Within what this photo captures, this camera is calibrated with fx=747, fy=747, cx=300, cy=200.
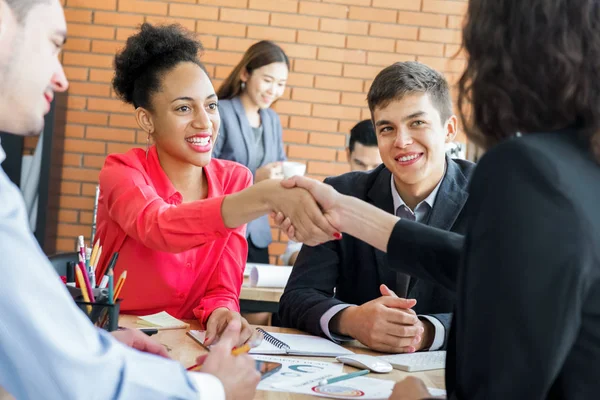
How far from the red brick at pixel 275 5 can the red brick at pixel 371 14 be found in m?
0.40

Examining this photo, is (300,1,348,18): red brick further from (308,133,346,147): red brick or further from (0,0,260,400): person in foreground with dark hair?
(0,0,260,400): person in foreground with dark hair

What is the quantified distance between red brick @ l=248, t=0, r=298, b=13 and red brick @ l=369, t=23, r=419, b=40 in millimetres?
557

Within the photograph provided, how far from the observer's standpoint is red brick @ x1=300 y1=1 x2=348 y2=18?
16.3 feet

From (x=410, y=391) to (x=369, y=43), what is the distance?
159 inches

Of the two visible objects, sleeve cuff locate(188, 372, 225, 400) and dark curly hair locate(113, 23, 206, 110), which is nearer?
sleeve cuff locate(188, 372, 225, 400)

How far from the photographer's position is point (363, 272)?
7.29 ft

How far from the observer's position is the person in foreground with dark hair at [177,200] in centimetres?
200

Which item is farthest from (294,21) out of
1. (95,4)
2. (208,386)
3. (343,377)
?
(208,386)

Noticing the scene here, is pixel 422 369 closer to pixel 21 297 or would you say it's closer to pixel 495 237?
pixel 495 237

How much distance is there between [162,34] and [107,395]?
63.7 inches

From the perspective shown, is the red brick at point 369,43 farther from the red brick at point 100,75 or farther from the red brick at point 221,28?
the red brick at point 100,75

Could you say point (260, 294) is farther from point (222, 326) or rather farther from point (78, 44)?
point (78, 44)

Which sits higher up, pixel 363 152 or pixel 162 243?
pixel 363 152

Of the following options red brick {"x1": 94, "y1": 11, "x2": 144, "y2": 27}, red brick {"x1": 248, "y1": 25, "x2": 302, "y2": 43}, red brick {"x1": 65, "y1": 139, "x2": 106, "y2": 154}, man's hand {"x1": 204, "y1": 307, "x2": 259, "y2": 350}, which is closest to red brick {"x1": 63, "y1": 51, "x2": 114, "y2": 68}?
red brick {"x1": 94, "y1": 11, "x2": 144, "y2": 27}
